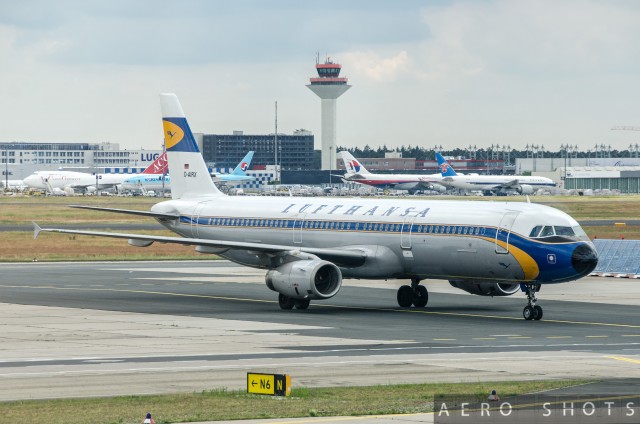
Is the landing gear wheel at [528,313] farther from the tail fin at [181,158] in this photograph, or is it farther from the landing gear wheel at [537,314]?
the tail fin at [181,158]

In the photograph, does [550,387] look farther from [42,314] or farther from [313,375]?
[42,314]

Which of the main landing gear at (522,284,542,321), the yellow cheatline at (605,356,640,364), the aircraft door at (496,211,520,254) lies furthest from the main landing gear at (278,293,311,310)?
the yellow cheatline at (605,356,640,364)

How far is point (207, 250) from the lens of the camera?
177ft

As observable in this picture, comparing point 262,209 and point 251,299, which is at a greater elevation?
point 262,209

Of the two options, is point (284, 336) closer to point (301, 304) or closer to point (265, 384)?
point (301, 304)

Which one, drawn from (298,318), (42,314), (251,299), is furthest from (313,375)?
(251,299)

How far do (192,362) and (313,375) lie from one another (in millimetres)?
4239

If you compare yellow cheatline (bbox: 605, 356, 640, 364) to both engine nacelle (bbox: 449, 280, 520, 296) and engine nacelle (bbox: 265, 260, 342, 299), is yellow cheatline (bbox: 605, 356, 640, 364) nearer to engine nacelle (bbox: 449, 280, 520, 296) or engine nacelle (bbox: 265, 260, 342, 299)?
→ engine nacelle (bbox: 449, 280, 520, 296)

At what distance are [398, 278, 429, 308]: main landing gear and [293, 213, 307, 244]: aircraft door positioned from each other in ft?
16.6

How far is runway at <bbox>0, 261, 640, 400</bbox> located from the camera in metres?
29.4

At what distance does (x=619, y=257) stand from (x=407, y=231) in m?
24.7

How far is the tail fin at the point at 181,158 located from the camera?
196ft

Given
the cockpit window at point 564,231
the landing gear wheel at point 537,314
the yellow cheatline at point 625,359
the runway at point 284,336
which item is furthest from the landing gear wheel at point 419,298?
the yellow cheatline at point 625,359

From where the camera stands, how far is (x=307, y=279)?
4634 centimetres
